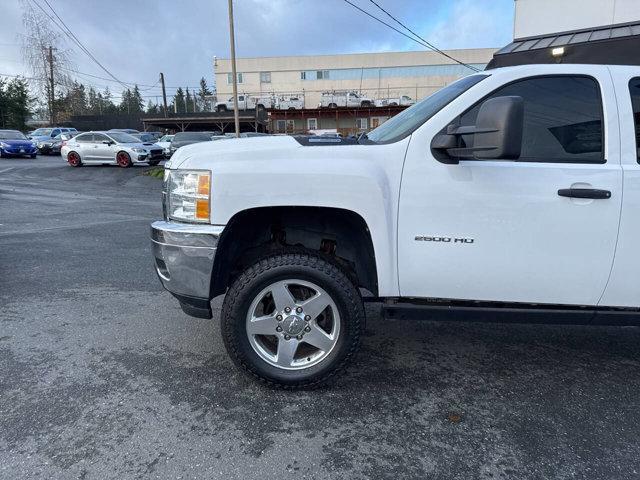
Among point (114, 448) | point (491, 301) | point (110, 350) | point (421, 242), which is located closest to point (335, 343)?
point (421, 242)

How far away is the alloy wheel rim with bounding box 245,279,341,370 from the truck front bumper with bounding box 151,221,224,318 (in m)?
0.34

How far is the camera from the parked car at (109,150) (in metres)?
19.6

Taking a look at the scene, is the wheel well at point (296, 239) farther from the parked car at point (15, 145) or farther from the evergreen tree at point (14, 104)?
the evergreen tree at point (14, 104)

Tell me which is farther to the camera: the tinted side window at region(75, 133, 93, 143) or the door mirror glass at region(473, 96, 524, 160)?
the tinted side window at region(75, 133, 93, 143)

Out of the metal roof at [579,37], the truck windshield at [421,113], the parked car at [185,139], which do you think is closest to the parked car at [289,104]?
the parked car at [185,139]

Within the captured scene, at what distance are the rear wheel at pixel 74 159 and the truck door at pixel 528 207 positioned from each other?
21.4 metres

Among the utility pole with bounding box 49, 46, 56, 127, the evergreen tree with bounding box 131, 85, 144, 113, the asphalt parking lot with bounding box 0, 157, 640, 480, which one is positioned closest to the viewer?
the asphalt parking lot with bounding box 0, 157, 640, 480

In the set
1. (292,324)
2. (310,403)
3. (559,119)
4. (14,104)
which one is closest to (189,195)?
(292,324)

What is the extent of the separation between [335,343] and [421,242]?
0.85 meters

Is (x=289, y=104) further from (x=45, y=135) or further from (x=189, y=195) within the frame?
(x=189, y=195)

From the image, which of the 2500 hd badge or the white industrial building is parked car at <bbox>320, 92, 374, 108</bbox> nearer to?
the white industrial building

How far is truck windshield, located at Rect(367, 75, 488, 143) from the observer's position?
2.80m

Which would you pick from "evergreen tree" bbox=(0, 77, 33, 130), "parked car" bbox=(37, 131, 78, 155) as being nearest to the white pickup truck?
"parked car" bbox=(37, 131, 78, 155)

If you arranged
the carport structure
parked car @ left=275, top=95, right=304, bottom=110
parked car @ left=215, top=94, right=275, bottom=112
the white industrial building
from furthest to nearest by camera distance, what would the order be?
the white industrial building → parked car @ left=275, top=95, right=304, bottom=110 → parked car @ left=215, top=94, right=275, bottom=112 → the carport structure
